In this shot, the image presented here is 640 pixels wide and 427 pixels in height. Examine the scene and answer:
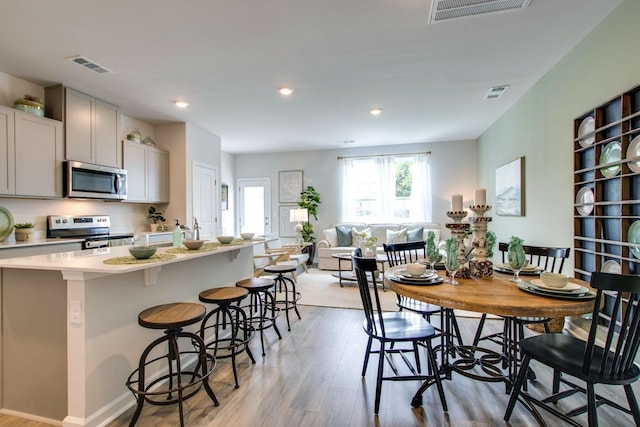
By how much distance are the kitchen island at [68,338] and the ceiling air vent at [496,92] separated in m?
4.16

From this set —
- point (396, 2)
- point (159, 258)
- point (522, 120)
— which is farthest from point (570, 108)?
point (159, 258)

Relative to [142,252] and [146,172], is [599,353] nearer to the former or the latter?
[142,252]

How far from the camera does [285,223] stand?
7566 mm

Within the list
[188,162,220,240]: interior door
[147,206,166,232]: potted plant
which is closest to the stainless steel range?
[147,206,166,232]: potted plant

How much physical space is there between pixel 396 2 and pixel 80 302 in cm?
281

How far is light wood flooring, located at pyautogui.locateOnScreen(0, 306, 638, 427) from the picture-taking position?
1.78m

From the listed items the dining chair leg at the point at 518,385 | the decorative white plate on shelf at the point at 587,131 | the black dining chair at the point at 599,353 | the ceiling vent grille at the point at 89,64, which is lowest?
the dining chair leg at the point at 518,385

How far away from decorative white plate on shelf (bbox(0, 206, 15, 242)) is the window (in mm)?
5535

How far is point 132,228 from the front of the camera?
15.8 feet

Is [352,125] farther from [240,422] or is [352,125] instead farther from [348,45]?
[240,422]

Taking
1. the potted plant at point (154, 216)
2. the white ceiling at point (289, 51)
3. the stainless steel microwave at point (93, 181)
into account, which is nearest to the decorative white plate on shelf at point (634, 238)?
the white ceiling at point (289, 51)

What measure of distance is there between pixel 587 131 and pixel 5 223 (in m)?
5.66

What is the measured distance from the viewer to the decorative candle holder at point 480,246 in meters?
2.03

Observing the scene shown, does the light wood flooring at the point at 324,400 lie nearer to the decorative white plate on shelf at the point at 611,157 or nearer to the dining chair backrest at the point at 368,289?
the dining chair backrest at the point at 368,289
